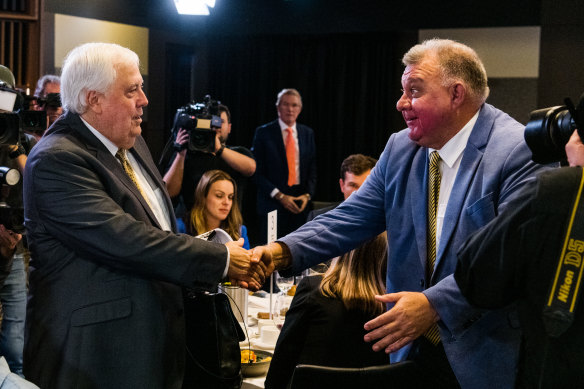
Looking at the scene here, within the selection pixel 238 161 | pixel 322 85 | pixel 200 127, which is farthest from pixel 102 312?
pixel 322 85

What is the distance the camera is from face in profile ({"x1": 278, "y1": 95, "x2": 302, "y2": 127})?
599 cm

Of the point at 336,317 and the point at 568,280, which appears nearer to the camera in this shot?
the point at 568,280

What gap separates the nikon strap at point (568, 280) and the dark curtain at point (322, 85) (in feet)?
18.7

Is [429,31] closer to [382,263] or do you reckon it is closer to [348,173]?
[348,173]

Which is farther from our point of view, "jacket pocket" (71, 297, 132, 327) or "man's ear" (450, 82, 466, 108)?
"man's ear" (450, 82, 466, 108)

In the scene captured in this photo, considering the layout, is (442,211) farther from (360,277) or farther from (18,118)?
(18,118)

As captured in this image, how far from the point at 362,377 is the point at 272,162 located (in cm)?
418

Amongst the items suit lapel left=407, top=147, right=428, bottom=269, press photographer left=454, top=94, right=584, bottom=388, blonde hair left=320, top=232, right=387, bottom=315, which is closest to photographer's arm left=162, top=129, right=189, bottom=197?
blonde hair left=320, top=232, right=387, bottom=315

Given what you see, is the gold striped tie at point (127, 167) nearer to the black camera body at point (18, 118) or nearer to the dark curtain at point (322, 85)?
the black camera body at point (18, 118)

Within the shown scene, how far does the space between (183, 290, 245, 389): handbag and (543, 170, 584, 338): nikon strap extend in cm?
110

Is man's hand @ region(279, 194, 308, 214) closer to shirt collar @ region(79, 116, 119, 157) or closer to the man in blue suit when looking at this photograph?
the man in blue suit

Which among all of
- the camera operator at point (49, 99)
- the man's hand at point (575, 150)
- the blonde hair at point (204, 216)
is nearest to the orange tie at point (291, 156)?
the blonde hair at point (204, 216)

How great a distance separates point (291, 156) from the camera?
19.9 ft

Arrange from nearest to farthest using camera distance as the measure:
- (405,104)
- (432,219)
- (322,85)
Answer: (432,219), (405,104), (322,85)
